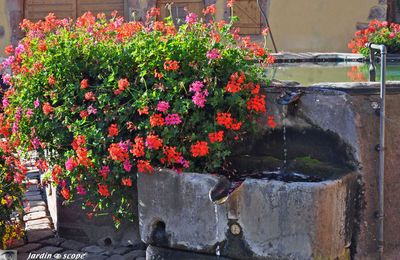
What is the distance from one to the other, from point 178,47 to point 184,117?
382 mm

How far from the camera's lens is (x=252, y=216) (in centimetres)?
314

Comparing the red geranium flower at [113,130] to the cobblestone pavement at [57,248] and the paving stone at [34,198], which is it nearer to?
the cobblestone pavement at [57,248]

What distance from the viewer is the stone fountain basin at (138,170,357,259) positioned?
3.02 metres

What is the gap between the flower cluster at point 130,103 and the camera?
3.35 meters

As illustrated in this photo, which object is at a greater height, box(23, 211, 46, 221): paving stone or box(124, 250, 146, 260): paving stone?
box(23, 211, 46, 221): paving stone

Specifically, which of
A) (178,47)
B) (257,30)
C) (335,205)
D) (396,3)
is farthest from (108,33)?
(396,3)

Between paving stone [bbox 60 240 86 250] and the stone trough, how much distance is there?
71 centimetres

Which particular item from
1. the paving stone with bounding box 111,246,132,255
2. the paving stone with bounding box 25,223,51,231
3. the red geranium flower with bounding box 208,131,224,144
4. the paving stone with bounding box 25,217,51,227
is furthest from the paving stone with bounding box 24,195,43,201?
the red geranium flower with bounding box 208,131,224,144

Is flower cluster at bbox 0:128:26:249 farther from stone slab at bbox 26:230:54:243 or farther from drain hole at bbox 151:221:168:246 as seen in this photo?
drain hole at bbox 151:221:168:246

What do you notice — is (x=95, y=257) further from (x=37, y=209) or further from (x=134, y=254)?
(x=37, y=209)

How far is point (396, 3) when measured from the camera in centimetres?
1364

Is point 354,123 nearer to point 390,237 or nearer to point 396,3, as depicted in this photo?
point 390,237

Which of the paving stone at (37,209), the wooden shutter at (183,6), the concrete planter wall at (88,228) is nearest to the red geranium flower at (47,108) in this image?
the concrete planter wall at (88,228)

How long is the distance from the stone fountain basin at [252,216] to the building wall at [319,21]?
9.50 metres
